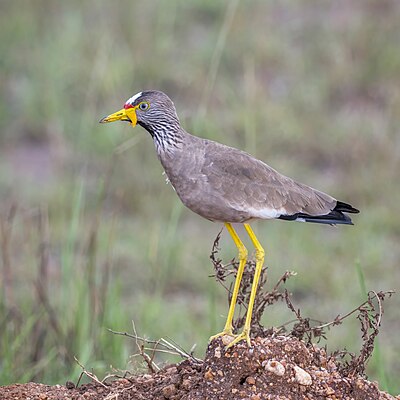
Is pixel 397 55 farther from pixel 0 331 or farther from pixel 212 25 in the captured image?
pixel 0 331

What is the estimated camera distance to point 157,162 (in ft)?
30.4

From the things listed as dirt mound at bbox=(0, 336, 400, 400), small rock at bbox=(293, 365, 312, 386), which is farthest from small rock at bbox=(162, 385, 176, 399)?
small rock at bbox=(293, 365, 312, 386)

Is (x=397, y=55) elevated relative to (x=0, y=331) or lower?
elevated

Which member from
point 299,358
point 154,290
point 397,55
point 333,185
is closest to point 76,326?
point 154,290

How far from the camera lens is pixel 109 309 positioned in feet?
19.1

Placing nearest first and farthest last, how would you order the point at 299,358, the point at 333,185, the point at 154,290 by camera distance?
1. the point at 299,358
2. the point at 154,290
3. the point at 333,185

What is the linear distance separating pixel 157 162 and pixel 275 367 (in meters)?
5.44

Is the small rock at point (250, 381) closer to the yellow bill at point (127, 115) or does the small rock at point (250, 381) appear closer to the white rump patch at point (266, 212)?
the white rump patch at point (266, 212)

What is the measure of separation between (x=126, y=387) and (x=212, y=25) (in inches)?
311

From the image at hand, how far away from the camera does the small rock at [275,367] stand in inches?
155

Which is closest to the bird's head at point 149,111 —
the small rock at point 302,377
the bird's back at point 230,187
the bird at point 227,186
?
the bird at point 227,186

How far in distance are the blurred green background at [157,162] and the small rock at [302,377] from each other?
5.99 ft

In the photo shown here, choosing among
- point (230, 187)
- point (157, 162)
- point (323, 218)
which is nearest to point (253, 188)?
point (230, 187)

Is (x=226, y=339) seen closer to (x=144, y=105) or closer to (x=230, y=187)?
(x=230, y=187)
